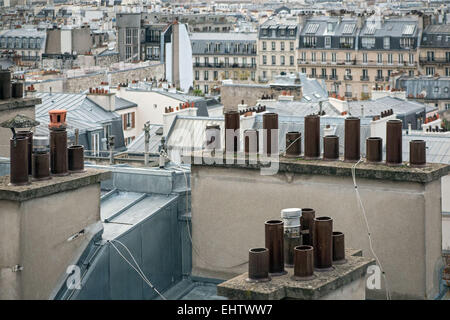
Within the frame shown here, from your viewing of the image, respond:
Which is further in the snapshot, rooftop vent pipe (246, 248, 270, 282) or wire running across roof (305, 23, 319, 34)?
wire running across roof (305, 23, 319, 34)

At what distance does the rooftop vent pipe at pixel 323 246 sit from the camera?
848 centimetres

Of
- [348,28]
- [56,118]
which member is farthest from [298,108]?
[348,28]

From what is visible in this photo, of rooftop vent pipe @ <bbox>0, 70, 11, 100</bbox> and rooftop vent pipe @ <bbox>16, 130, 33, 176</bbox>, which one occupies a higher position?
rooftop vent pipe @ <bbox>0, 70, 11, 100</bbox>

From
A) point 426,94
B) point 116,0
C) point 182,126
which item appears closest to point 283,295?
point 182,126

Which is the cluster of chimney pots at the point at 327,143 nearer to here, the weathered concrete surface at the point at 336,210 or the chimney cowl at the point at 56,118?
the weathered concrete surface at the point at 336,210

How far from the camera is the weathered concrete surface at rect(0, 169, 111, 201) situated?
31.3ft

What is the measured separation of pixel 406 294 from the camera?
32.4ft

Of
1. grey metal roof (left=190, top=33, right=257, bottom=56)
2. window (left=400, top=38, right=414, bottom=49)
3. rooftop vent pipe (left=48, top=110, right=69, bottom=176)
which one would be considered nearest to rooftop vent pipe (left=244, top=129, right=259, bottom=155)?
rooftop vent pipe (left=48, top=110, right=69, bottom=176)

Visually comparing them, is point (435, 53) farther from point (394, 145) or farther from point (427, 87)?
point (394, 145)

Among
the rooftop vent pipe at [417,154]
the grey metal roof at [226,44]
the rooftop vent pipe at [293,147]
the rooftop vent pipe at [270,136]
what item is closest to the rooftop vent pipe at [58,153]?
the rooftop vent pipe at [270,136]

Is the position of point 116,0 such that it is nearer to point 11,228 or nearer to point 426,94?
point 426,94

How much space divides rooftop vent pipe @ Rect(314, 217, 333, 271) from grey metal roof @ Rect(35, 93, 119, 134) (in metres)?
23.5

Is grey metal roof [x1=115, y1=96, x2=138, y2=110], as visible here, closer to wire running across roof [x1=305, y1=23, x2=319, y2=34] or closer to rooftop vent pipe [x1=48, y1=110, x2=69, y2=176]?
rooftop vent pipe [x1=48, y1=110, x2=69, y2=176]

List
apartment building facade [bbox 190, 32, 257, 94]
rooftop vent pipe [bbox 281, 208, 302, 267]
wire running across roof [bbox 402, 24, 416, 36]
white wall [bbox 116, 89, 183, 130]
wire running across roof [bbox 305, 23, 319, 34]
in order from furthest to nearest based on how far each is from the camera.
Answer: apartment building facade [bbox 190, 32, 257, 94], wire running across roof [bbox 305, 23, 319, 34], wire running across roof [bbox 402, 24, 416, 36], white wall [bbox 116, 89, 183, 130], rooftop vent pipe [bbox 281, 208, 302, 267]
